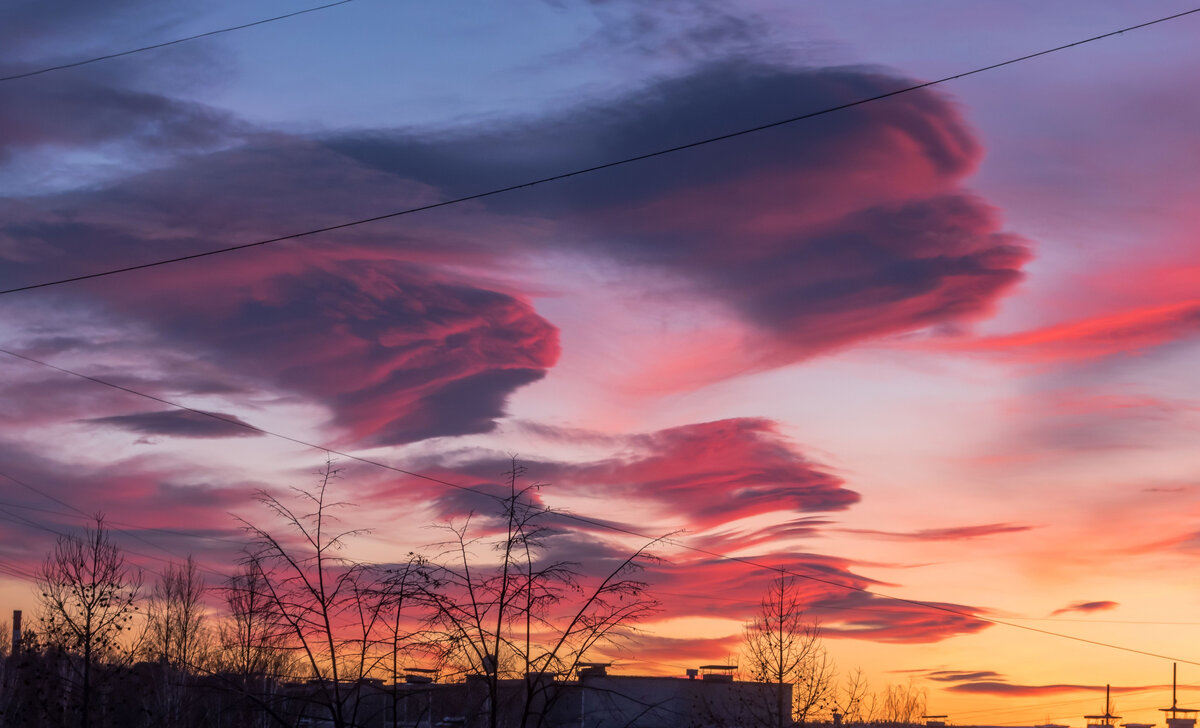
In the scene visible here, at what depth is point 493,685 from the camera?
20953 millimetres

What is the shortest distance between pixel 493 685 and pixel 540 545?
302cm

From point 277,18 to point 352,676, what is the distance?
1313 cm

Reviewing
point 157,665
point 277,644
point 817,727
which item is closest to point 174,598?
point 157,665

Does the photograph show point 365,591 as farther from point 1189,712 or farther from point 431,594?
point 1189,712

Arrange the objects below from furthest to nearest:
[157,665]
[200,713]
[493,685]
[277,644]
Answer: [157,665] < [200,713] < [277,644] < [493,685]

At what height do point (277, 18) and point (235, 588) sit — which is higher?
point (277, 18)

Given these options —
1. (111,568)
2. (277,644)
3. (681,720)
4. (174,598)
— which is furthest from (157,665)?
(277,644)

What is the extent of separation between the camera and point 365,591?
22344 mm

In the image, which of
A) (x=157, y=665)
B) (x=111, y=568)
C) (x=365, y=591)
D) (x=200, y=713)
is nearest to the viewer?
(x=365, y=591)

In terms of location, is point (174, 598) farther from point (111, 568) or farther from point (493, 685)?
point (493, 685)

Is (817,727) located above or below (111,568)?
below

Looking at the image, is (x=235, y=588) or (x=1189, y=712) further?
(x=1189, y=712)

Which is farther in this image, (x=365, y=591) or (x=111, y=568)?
(x=111, y=568)

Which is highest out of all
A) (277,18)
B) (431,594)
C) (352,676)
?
(277,18)
